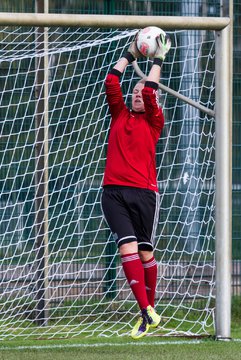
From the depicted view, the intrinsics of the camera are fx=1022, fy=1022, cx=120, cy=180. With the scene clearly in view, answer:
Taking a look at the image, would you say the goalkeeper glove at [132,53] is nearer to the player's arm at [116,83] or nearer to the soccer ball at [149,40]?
the player's arm at [116,83]

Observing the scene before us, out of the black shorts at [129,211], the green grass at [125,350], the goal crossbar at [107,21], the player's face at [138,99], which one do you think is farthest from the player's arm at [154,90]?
the green grass at [125,350]

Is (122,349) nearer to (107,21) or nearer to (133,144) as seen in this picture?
(133,144)

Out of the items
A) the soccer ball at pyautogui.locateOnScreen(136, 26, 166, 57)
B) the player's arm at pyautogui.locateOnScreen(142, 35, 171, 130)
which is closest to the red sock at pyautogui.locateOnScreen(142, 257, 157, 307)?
the player's arm at pyautogui.locateOnScreen(142, 35, 171, 130)

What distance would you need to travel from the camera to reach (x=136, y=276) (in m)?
7.14

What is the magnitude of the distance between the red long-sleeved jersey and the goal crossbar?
43cm

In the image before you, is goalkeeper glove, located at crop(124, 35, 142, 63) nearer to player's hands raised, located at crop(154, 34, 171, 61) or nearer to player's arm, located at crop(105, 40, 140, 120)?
player's arm, located at crop(105, 40, 140, 120)

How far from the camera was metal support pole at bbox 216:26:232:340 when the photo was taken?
7.86 m

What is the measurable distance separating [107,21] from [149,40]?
42cm

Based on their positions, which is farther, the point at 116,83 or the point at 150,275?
the point at 150,275

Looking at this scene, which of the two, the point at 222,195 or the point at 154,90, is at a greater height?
the point at 154,90

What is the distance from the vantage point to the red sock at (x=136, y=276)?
280 inches

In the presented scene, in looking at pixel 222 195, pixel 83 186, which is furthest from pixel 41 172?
pixel 222 195

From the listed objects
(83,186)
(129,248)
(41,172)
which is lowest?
(83,186)

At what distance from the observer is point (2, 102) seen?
9.30 meters
